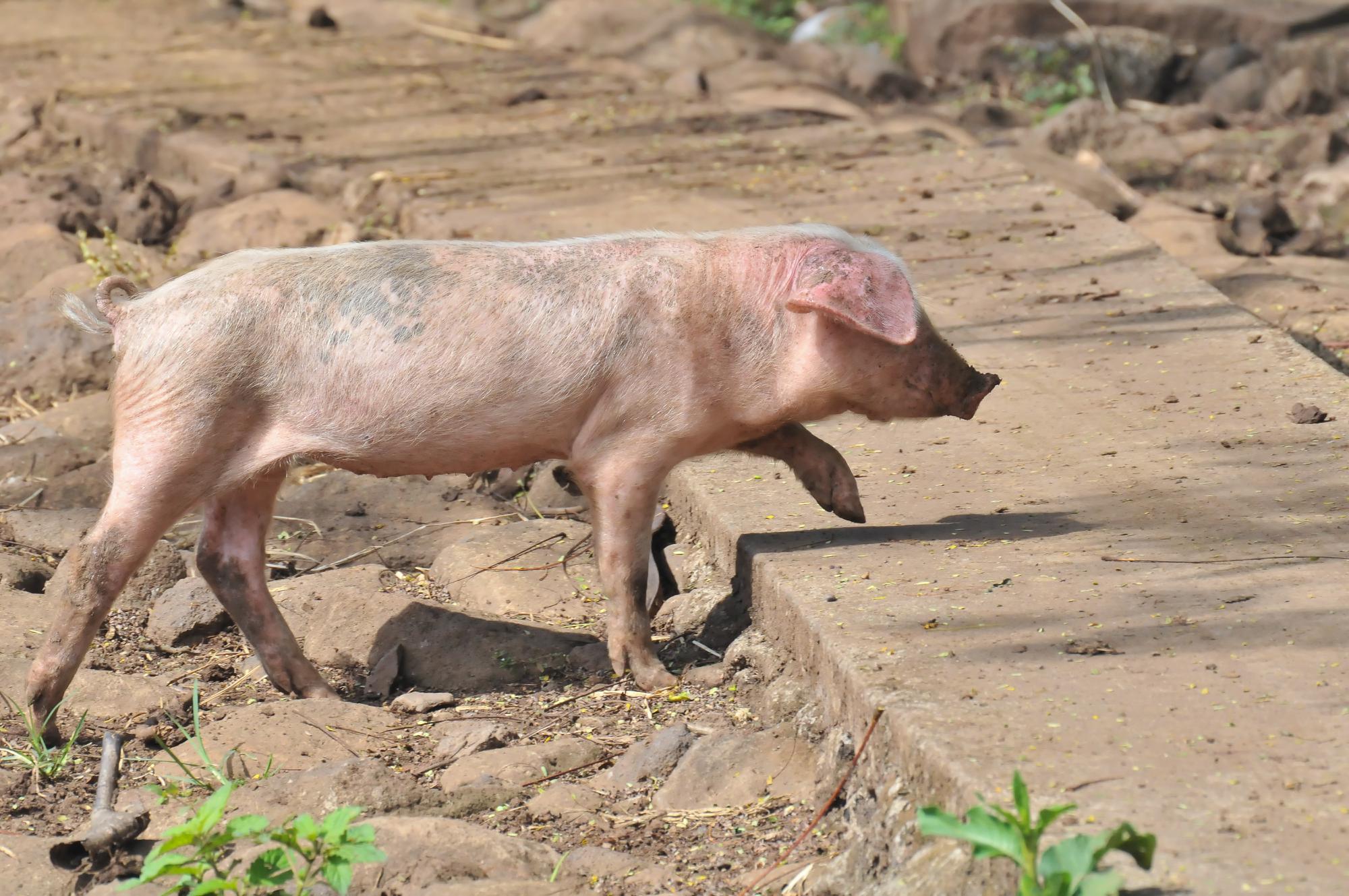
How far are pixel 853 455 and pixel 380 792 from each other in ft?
6.93

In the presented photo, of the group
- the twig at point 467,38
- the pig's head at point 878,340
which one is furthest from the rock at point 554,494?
the twig at point 467,38

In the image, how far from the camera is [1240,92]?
38.4 ft

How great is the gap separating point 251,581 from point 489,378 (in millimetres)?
927

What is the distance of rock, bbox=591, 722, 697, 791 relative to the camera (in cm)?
386

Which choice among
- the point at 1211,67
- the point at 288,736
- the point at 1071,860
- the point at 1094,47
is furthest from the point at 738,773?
the point at 1211,67

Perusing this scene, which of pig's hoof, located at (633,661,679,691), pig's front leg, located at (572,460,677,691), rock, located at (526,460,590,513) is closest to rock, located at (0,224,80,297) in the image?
rock, located at (526,460,590,513)

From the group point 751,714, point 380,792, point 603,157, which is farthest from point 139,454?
point 603,157

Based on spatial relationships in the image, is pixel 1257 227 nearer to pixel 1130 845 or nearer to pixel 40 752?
pixel 1130 845

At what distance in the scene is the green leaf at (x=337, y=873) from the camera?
2850 millimetres

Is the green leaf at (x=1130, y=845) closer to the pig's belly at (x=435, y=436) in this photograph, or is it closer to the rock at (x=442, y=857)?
the rock at (x=442, y=857)

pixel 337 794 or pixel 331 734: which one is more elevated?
pixel 337 794

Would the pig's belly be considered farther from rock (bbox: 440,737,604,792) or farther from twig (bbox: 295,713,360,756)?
rock (bbox: 440,737,604,792)

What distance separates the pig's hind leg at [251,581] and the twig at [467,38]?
28.7 feet

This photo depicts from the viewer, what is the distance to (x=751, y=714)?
4.14 m
